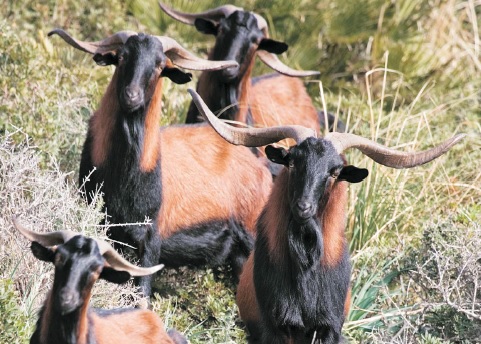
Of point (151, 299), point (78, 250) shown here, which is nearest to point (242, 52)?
point (151, 299)

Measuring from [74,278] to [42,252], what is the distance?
34 cm

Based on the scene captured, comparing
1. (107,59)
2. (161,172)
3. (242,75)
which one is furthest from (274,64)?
(107,59)

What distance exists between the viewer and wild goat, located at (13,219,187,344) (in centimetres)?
663

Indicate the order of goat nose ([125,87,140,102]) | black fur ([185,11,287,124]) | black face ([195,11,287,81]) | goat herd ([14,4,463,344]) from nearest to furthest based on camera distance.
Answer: goat herd ([14,4,463,344]) < goat nose ([125,87,140,102]) < black fur ([185,11,287,124]) < black face ([195,11,287,81])

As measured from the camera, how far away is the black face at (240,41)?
40.2ft

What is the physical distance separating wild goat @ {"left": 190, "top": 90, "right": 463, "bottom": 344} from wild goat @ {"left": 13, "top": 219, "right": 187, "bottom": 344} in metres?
1.44

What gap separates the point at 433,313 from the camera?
375 inches

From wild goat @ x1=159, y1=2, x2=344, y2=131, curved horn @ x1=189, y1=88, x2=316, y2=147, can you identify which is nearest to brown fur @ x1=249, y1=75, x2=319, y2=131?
wild goat @ x1=159, y1=2, x2=344, y2=131

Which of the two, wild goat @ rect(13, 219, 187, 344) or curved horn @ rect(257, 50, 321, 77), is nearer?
wild goat @ rect(13, 219, 187, 344)

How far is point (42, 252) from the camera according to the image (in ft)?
22.4

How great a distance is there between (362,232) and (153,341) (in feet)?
12.9

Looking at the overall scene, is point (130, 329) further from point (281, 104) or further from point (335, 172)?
point (281, 104)

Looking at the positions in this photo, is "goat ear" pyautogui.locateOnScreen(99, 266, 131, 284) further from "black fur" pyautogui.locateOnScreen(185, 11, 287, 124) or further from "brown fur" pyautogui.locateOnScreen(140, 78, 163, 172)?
"black fur" pyautogui.locateOnScreen(185, 11, 287, 124)

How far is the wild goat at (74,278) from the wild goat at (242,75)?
508cm
